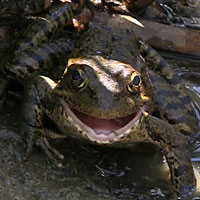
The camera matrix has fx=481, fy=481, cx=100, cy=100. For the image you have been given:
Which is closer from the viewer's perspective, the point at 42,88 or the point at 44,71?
the point at 42,88

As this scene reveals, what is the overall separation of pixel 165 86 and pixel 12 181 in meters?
1.58

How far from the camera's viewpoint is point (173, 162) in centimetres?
336

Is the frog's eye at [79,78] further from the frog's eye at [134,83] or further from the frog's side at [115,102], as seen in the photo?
the frog's eye at [134,83]

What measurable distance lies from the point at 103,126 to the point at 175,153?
0.70 m

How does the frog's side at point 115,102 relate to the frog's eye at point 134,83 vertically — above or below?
below

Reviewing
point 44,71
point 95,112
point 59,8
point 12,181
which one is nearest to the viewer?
point 95,112

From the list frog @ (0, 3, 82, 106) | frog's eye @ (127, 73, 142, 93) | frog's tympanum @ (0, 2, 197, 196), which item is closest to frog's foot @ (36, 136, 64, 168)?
frog's tympanum @ (0, 2, 197, 196)

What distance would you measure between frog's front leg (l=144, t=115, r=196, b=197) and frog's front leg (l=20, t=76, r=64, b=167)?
2.23ft

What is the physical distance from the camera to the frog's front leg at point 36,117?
3348mm

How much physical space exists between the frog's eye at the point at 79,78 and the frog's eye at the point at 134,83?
0.95 feet

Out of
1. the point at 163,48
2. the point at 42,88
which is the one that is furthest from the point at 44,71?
the point at 163,48

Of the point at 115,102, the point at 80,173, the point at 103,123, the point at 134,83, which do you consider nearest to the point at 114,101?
the point at 115,102

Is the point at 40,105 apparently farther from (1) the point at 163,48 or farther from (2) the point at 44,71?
(1) the point at 163,48

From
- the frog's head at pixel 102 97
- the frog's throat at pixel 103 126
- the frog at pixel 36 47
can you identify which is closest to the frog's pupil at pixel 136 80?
the frog's head at pixel 102 97
